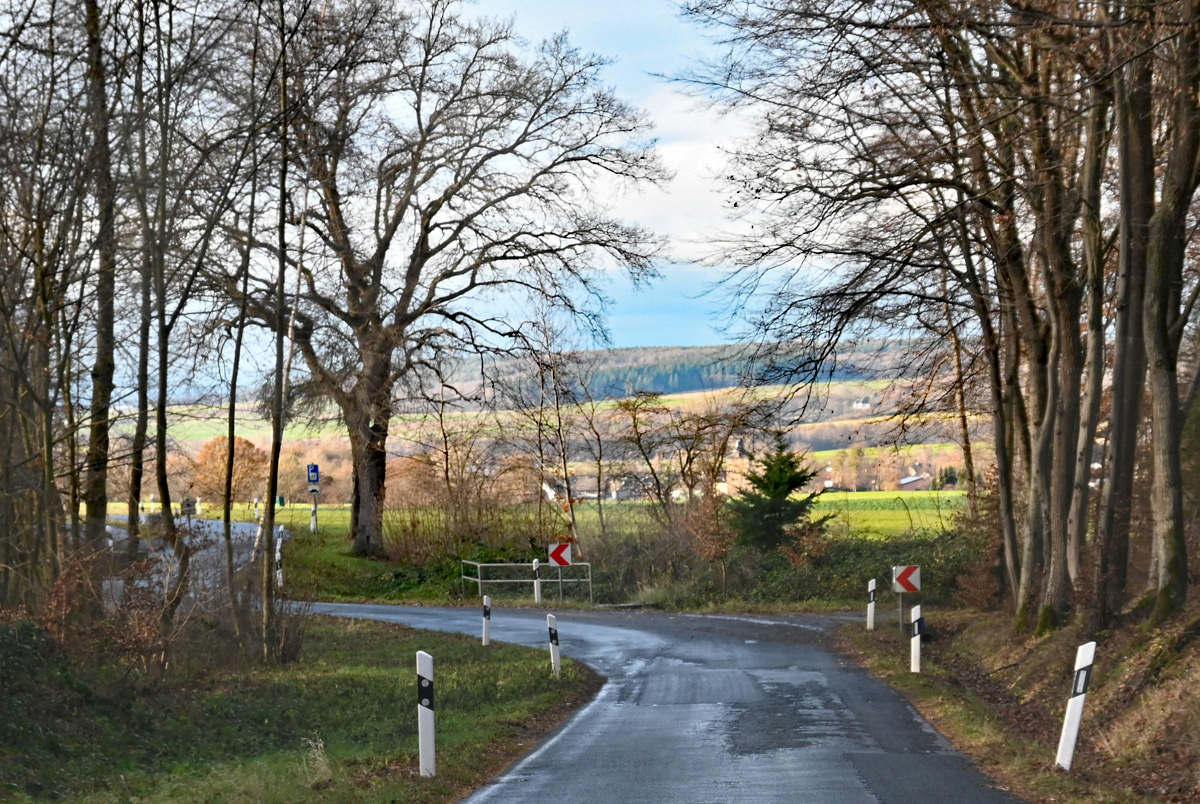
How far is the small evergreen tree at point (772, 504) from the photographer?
34.7m

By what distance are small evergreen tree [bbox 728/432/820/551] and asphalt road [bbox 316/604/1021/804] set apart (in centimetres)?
1198

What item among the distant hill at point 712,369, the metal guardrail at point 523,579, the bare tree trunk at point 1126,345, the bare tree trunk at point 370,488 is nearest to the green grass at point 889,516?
the distant hill at point 712,369

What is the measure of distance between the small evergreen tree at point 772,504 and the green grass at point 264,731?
678 inches

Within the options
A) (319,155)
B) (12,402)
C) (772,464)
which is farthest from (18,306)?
(772,464)

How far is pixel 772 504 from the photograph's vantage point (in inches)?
1369

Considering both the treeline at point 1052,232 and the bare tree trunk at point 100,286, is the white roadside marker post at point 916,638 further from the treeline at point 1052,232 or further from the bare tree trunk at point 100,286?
the bare tree trunk at point 100,286

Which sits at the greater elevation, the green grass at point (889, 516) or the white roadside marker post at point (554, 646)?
the green grass at point (889, 516)

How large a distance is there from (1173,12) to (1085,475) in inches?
268

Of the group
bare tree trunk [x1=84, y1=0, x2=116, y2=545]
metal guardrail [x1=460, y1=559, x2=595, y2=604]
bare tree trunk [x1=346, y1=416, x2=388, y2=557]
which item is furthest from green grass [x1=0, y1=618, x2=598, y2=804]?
bare tree trunk [x1=346, y1=416, x2=388, y2=557]

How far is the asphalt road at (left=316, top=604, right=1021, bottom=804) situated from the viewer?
9336 mm

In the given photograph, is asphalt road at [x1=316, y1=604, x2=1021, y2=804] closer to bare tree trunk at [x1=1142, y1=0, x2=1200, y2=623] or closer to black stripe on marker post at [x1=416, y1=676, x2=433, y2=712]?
black stripe on marker post at [x1=416, y1=676, x2=433, y2=712]

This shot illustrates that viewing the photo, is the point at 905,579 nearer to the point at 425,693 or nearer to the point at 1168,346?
the point at 1168,346

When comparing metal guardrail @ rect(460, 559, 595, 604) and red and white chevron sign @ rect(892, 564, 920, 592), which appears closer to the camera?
red and white chevron sign @ rect(892, 564, 920, 592)

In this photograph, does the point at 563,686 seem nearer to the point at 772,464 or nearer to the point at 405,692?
the point at 405,692
